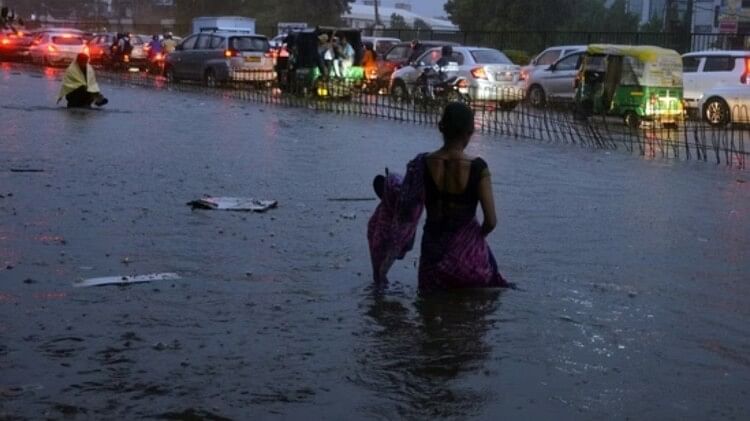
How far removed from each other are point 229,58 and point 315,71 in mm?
4611

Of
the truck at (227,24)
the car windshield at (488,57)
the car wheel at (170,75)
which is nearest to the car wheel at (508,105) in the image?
the car windshield at (488,57)

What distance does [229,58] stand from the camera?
32469 millimetres

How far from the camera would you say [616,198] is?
12.7 metres

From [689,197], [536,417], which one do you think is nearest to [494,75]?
[689,197]

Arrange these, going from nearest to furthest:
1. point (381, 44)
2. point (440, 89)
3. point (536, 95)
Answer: point (440, 89)
point (536, 95)
point (381, 44)

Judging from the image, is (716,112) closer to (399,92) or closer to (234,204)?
(399,92)

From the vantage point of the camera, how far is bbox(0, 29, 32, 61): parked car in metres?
48.9

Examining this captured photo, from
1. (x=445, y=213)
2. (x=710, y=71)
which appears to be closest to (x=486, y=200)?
(x=445, y=213)

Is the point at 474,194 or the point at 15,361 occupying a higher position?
the point at 474,194

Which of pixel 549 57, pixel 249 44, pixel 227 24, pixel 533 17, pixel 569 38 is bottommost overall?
pixel 549 57

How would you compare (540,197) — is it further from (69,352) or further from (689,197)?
(69,352)

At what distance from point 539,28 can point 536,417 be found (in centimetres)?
4597

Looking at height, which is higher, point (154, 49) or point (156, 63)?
point (154, 49)

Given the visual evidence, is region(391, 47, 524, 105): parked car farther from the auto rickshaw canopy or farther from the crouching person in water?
the crouching person in water
